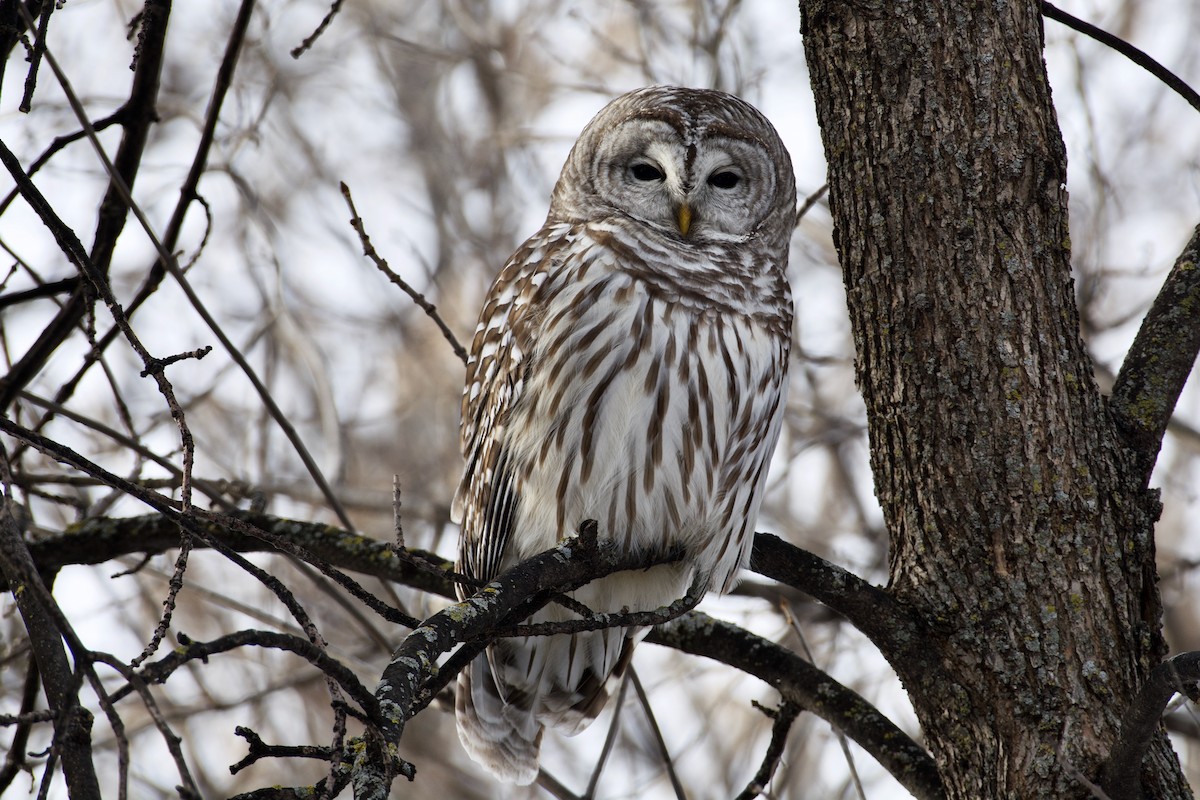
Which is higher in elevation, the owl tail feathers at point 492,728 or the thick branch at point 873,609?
the owl tail feathers at point 492,728

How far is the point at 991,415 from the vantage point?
2.46m

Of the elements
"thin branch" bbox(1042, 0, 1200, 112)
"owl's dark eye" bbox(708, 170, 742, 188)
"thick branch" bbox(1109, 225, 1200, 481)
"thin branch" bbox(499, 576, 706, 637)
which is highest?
"owl's dark eye" bbox(708, 170, 742, 188)

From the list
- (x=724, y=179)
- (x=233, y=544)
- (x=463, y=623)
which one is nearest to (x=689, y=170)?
(x=724, y=179)

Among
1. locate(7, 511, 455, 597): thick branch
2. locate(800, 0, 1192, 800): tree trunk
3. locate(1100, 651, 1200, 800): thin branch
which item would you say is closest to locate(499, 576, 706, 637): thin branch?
locate(800, 0, 1192, 800): tree trunk

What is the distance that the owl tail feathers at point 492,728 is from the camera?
3396 millimetres

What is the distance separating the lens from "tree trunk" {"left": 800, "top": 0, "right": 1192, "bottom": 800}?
2391mm

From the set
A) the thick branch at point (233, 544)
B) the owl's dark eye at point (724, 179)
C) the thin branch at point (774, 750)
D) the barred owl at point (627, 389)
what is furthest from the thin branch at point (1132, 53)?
the thick branch at point (233, 544)

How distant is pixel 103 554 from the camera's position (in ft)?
9.62

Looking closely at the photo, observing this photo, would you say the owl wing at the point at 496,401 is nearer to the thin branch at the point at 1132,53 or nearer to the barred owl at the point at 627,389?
the barred owl at the point at 627,389

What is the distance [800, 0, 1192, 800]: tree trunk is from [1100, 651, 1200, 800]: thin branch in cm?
12

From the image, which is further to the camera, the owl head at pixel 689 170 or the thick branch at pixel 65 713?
the owl head at pixel 689 170

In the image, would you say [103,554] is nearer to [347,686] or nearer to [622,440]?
[622,440]

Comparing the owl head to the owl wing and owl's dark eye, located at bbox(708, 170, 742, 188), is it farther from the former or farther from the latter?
the owl wing

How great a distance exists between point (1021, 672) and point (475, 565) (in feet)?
4.99
